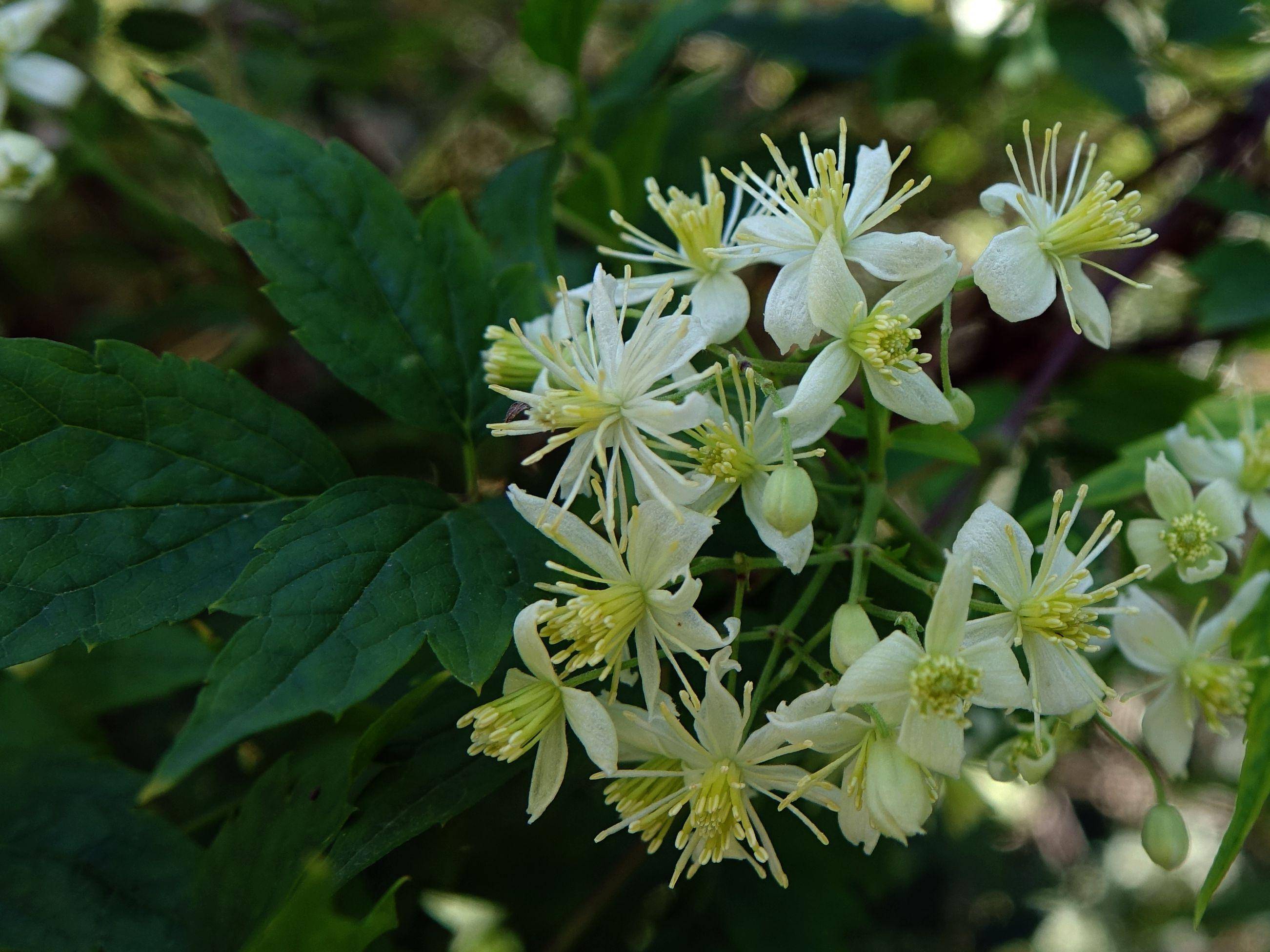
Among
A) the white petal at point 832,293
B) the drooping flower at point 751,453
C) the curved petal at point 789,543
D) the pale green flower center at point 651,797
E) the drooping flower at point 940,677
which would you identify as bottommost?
the pale green flower center at point 651,797

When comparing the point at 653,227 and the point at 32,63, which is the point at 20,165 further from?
the point at 653,227

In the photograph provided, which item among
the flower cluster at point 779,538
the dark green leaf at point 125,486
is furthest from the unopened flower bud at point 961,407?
the dark green leaf at point 125,486

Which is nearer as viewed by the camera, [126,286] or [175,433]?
[175,433]

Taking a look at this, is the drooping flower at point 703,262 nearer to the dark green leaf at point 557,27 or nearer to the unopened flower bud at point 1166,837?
the dark green leaf at point 557,27

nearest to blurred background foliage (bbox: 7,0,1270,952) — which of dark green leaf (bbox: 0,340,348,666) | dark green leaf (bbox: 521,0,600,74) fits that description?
dark green leaf (bbox: 521,0,600,74)

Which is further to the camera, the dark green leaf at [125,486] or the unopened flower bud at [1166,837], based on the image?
the unopened flower bud at [1166,837]

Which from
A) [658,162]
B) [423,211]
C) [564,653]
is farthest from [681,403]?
[658,162]

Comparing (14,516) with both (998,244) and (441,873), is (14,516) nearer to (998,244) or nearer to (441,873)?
(441,873)
